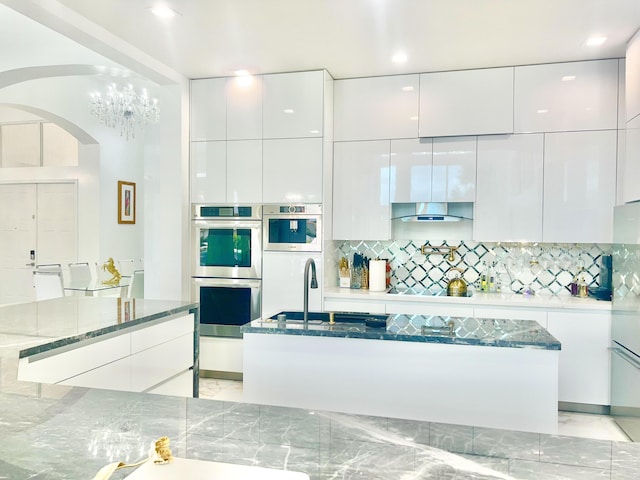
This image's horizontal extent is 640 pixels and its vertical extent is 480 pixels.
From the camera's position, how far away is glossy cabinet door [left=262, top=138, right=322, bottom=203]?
420 centimetres

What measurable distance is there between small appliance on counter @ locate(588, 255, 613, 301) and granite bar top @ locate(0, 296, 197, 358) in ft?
10.1

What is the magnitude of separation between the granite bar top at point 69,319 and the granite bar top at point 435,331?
1.90ft

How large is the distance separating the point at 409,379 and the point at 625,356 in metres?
1.93

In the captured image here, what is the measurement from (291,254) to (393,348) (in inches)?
81.7

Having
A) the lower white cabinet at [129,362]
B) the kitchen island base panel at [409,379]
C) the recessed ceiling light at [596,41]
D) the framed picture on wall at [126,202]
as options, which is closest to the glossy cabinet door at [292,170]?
the lower white cabinet at [129,362]

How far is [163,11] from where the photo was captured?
3.05 metres

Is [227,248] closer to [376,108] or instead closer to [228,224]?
[228,224]

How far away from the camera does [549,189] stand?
3.97 m

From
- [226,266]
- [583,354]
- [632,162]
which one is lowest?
[583,354]

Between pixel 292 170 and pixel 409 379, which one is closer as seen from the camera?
pixel 409 379

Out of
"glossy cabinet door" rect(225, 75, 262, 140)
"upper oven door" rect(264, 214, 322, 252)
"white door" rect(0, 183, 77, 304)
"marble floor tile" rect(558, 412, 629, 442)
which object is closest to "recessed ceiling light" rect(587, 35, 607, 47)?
"upper oven door" rect(264, 214, 322, 252)

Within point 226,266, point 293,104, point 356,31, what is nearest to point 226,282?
point 226,266

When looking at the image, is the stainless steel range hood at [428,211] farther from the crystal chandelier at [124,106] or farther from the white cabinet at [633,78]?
the crystal chandelier at [124,106]

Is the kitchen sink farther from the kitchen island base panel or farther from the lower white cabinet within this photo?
the lower white cabinet
